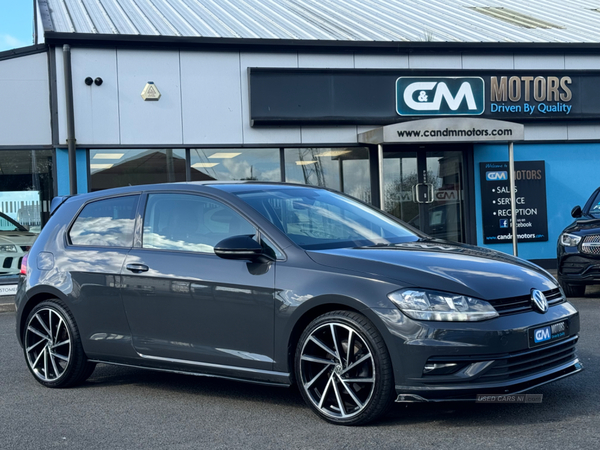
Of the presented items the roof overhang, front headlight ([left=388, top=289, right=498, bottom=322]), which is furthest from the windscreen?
the roof overhang

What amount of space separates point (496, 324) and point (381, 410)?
822 mm

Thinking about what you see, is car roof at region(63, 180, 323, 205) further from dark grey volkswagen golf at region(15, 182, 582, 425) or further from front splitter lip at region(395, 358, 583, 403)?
front splitter lip at region(395, 358, 583, 403)

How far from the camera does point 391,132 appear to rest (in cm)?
1429

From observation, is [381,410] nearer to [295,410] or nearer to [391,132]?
[295,410]

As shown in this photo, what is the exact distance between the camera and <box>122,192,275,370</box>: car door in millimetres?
4965

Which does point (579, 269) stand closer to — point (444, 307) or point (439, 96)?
point (439, 96)

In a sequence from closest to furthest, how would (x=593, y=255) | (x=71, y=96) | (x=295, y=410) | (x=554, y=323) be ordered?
(x=554, y=323) → (x=295, y=410) → (x=593, y=255) → (x=71, y=96)

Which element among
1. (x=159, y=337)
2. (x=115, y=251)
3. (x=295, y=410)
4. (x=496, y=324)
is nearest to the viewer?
(x=496, y=324)

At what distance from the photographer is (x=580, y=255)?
34.7 ft

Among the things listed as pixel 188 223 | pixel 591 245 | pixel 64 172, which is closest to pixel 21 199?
pixel 64 172

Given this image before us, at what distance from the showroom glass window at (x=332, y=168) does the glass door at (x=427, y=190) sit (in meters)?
0.47

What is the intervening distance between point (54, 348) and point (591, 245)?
740 centimetres

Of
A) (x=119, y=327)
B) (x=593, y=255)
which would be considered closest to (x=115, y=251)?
(x=119, y=327)

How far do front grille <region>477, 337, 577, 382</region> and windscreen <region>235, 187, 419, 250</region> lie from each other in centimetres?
127
